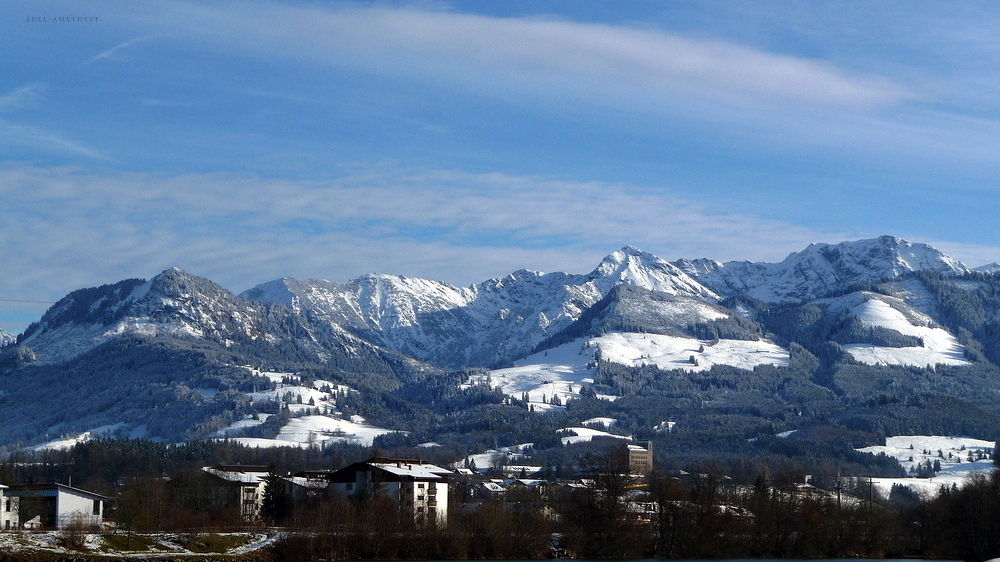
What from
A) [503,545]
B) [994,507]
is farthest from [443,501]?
[994,507]

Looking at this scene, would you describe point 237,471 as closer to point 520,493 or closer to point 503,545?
point 520,493

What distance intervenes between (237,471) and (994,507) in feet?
325

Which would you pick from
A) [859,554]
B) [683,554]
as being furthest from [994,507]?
[683,554]

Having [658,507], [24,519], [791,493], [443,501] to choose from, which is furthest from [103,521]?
[791,493]

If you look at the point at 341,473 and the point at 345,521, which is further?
the point at 341,473

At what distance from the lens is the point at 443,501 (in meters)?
163

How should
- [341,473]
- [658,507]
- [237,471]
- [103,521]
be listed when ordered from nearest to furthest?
[103,521]
[658,507]
[341,473]
[237,471]

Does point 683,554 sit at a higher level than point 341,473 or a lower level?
lower

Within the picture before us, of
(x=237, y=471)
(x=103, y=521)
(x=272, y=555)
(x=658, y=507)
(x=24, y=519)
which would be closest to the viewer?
(x=272, y=555)

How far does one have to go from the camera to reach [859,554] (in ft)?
518

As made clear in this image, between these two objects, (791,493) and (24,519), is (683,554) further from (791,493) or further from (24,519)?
(24,519)

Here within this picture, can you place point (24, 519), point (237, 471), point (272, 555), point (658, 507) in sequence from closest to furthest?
1. point (272, 555)
2. point (24, 519)
3. point (658, 507)
4. point (237, 471)

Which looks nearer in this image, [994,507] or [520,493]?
[994,507]

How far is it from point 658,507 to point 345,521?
3901 centimetres
